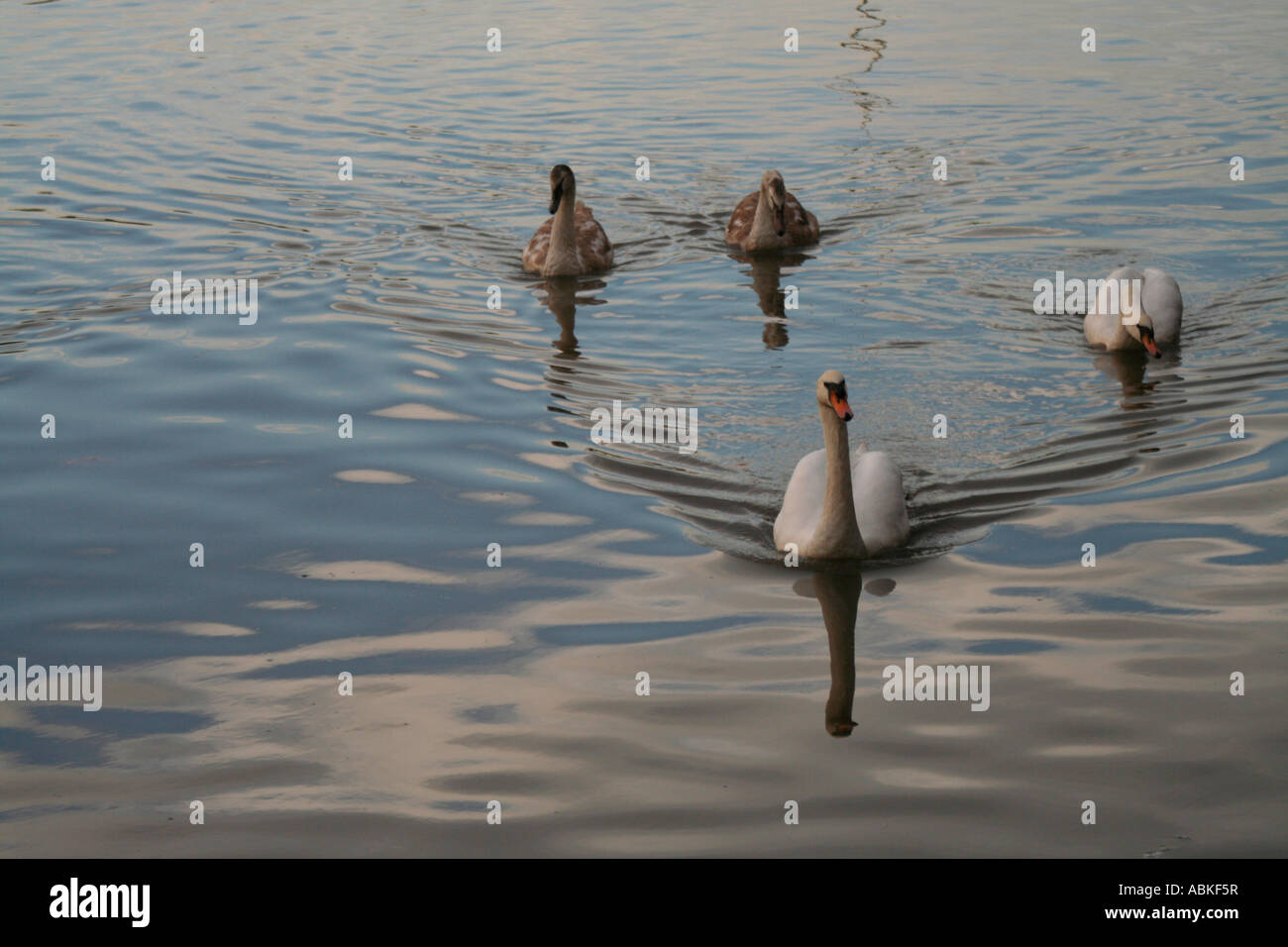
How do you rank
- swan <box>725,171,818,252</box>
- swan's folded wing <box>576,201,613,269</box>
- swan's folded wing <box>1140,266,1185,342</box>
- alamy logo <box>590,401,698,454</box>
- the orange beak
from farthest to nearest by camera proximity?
swan <box>725,171,818,252</box>
swan's folded wing <box>576,201,613,269</box>
swan's folded wing <box>1140,266,1185,342</box>
alamy logo <box>590,401,698,454</box>
the orange beak

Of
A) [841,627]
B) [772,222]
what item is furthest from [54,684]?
[772,222]

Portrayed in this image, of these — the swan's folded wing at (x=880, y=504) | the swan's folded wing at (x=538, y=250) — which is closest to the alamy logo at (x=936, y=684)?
the swan's folded wing at (x=880, y=504)

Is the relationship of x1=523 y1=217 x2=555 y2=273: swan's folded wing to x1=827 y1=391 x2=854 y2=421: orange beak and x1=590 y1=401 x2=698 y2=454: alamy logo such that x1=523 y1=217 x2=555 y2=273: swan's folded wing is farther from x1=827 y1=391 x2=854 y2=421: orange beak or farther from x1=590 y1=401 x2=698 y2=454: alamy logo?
x1=827 y1=391 x2=854 y2=421: orange beak

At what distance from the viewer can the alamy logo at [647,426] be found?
39.6 feet

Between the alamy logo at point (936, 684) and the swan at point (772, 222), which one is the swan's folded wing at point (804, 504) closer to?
the alamy logo at point (936, 684)

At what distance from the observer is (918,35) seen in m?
31.5

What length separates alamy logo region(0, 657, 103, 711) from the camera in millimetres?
8555

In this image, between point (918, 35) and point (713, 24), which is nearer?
point (918, 35)

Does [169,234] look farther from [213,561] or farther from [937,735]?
[937,735]

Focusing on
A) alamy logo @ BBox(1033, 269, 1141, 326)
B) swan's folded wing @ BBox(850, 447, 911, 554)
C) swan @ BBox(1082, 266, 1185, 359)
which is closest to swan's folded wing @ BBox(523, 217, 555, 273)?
alamy logo @ BBox(1033, 269, 1141, 326)

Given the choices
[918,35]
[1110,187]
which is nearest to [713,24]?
[918,35]

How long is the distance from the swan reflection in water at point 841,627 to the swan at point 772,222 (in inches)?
350

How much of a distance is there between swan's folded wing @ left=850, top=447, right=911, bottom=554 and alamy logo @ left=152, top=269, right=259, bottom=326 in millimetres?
7636

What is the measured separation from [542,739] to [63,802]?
7.50ft
